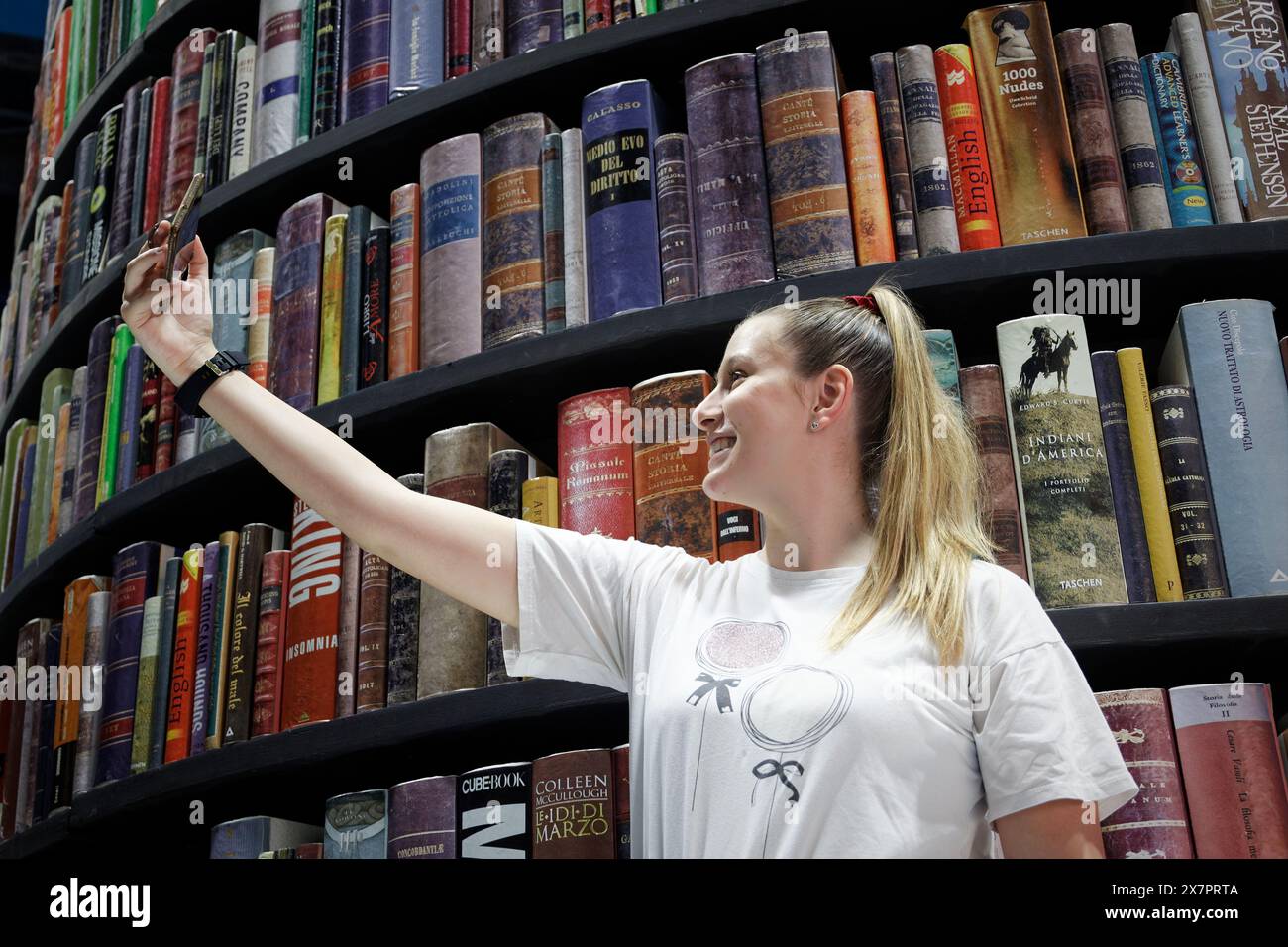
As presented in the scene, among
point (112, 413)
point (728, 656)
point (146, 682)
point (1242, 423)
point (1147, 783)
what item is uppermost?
point (112, 413)

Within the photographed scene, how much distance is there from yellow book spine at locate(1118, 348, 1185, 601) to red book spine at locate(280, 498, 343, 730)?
2.60 feet

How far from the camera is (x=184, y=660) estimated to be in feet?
4.99

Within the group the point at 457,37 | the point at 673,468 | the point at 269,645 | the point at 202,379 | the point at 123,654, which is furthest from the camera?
the point at 457,37

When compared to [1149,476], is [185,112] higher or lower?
higher

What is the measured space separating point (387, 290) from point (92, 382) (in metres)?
0.47

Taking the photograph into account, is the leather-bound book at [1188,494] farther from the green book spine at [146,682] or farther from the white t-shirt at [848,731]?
the green book spine at [146,682]

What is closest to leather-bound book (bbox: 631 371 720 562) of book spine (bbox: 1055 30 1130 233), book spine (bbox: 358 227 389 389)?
book spine (bbox: 358 227 389 389)

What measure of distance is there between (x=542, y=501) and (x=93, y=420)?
2.27 ft

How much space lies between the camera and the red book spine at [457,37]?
1.66 meters

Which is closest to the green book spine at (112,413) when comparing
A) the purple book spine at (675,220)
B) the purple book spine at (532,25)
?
the purple book spine at (532,25)

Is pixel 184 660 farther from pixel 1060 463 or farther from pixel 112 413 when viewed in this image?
pixel 1060 463

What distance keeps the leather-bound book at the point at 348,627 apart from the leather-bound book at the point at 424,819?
11 cm

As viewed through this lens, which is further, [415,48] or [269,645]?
[415,48]

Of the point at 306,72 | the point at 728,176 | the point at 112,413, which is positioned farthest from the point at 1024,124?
the point at 112,413
